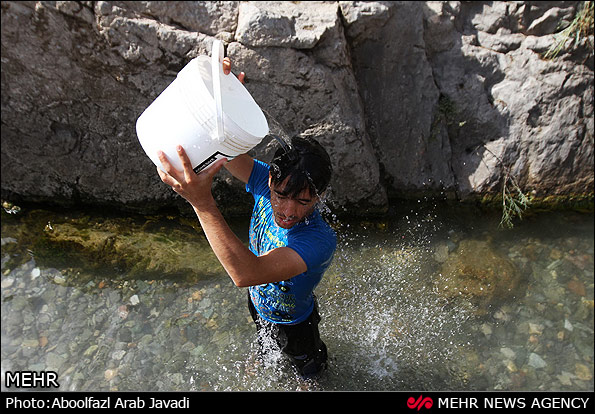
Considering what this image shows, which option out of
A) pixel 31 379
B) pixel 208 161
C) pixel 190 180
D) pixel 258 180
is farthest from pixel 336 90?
pixel 31 379

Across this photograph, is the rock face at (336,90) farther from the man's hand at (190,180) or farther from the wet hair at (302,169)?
the man's hand at (190,180)

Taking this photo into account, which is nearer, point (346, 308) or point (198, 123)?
point (198, 123)

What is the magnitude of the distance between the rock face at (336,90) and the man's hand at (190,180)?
1701 millimetres

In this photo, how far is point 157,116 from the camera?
1768mm

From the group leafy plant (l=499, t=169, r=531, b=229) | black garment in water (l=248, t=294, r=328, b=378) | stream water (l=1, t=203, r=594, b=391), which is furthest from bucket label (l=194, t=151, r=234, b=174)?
leafy plant (l=499, t=169, r=531, b=229)

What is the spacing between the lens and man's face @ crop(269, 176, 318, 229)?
1.92m

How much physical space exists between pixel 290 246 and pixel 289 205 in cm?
16

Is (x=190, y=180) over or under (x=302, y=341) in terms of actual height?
over

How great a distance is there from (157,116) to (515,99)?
3048 mm

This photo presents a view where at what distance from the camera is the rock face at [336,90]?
325 centimetres

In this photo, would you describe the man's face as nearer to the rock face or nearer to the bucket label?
the bucket label
